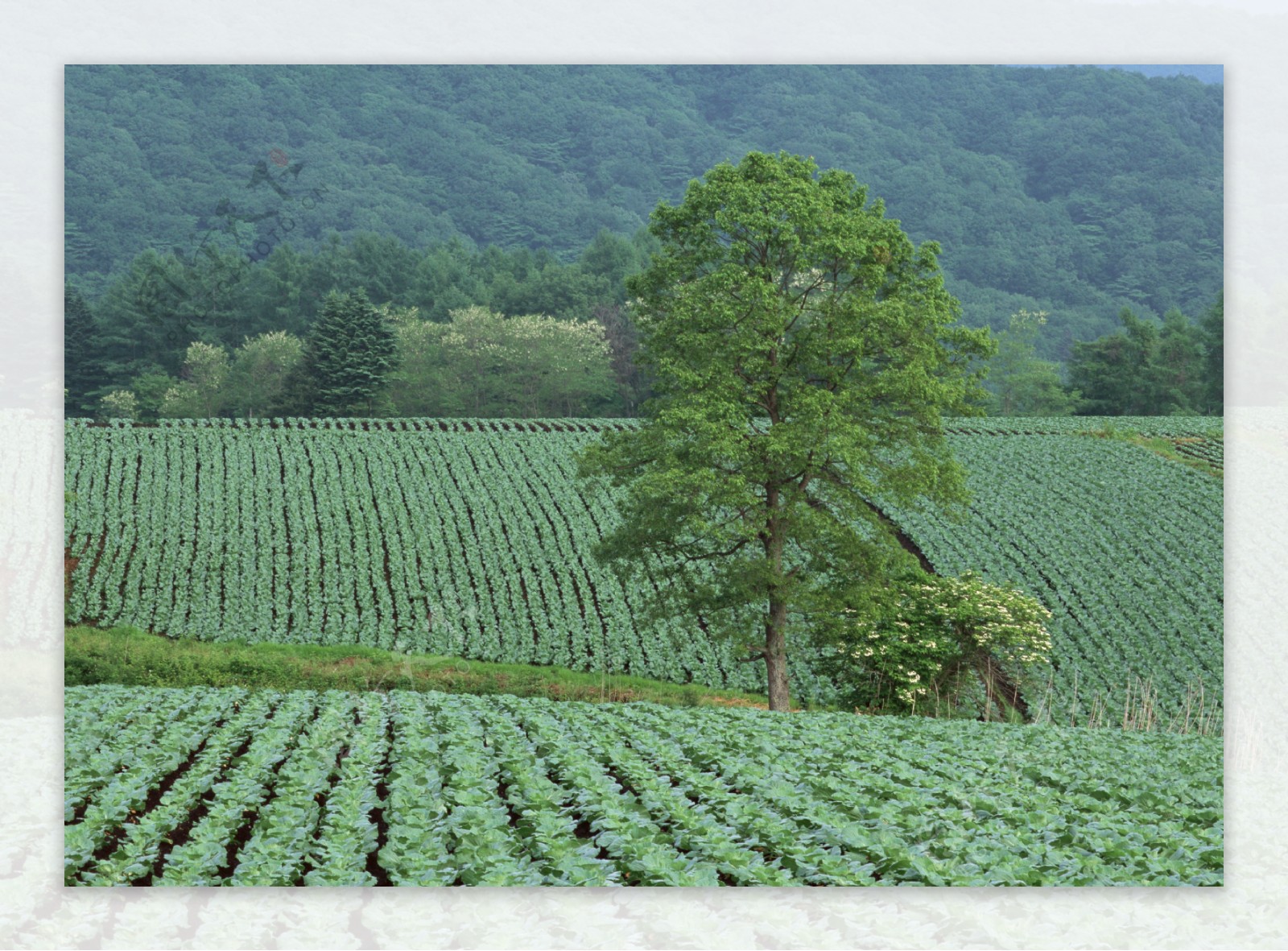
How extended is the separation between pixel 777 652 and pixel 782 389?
227cm

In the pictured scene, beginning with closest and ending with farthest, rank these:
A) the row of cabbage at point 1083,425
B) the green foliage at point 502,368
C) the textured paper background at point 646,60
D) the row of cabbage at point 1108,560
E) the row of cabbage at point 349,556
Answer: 1. the textured paper background at point 646,60
2. the row of cabbage at point 1108,560
3. the row of cabbage at point 349,556
4. the row of cabbage at point 1083,425
5. the green foliage at point 502,368

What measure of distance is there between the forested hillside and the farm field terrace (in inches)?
57.5

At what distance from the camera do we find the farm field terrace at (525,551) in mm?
9352

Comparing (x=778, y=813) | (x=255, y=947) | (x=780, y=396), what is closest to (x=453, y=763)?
(x=255, y=947)

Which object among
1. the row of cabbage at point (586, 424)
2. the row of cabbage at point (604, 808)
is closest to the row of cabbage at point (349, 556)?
the row of cabbage at point (586, 424)

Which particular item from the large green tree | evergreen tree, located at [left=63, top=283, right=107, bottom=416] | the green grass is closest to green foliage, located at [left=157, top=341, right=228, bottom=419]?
evergreen tree, located at [left=63, top=283, right=107, bottom=416]

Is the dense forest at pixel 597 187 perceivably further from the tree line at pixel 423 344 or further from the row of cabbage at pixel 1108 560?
the row of cabbage at pixel 1108 560

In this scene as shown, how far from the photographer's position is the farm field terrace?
30.7ft

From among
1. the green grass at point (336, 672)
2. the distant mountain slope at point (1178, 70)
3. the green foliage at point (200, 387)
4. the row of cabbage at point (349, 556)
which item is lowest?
the green grass at point (336, 672)

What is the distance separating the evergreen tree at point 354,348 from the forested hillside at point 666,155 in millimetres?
1632

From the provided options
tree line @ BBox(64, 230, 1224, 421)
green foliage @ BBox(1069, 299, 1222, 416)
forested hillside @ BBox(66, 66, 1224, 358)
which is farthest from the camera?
tree line @ BBox(64, 230, 1224, 421)

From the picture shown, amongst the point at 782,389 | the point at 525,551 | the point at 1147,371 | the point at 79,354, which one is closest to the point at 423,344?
the point at 525,551

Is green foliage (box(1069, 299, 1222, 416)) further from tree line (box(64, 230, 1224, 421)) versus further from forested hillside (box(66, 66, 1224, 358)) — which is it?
forested hillside (box(66, 66, 1224, 358))

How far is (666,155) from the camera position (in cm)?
1073
